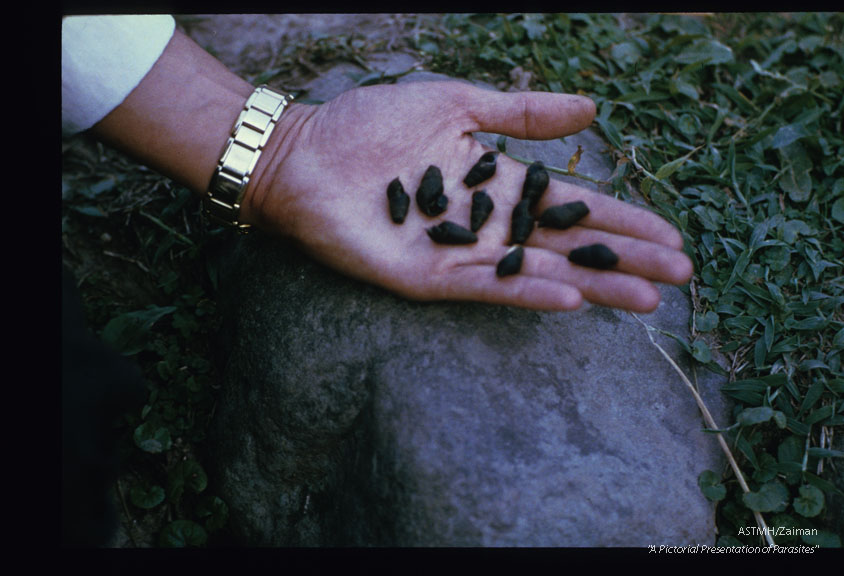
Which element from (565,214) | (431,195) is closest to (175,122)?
(431,195)

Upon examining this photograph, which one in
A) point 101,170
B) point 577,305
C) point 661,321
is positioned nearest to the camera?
point 577,305

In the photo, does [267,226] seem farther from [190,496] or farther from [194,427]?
[190,496]

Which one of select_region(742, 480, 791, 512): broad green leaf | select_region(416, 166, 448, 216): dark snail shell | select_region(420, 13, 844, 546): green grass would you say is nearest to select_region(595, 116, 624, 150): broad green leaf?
select_region(420, 13, 844, 546): green grass

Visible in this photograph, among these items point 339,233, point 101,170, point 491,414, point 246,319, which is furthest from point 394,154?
point 101,170

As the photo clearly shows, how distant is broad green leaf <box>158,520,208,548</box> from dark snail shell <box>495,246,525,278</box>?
1354mm

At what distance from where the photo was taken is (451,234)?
2.10m

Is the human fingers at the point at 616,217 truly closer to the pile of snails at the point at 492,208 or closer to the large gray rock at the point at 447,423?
Answer: the pile of snails at the point at 492,208

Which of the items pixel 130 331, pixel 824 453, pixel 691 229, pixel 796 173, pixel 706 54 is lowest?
pixel 130 331

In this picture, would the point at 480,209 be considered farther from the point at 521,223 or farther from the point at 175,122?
the point at 175,122

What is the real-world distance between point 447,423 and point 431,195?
0.80 meters

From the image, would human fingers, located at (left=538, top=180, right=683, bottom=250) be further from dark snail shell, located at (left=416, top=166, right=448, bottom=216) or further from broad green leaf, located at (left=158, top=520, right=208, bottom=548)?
broad green leaf, located at (left=158, top=520, right=208, bottom=548)

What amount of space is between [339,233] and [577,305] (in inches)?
31.9

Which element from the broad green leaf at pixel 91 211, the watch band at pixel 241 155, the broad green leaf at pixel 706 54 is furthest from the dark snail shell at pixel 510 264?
the broad green leaf at pixel 91 211

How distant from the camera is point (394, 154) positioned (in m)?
2.39
